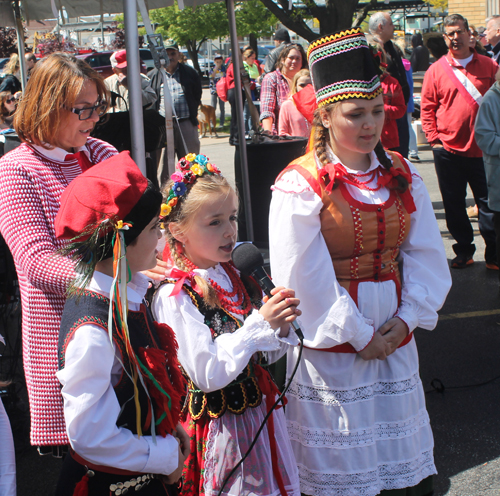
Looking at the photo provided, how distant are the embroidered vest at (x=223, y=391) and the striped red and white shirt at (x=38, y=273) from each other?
441 mm

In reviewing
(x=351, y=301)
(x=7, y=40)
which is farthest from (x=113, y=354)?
(x=7, y=40)

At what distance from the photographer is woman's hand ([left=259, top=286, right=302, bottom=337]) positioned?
1.93m

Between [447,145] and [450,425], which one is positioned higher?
[447,145]

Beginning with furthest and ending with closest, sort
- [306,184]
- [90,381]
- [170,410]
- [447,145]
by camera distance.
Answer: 1. [447,145]
2. [306,184]
3. [170,410]
4. [90,381]

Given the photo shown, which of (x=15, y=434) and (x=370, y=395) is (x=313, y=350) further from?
(x=15, y=434)

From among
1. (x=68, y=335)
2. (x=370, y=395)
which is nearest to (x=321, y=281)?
(x=370, y=395)

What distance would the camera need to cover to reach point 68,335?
5.37 feet

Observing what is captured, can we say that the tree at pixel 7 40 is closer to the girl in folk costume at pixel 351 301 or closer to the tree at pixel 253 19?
the tree at pixel 253 19

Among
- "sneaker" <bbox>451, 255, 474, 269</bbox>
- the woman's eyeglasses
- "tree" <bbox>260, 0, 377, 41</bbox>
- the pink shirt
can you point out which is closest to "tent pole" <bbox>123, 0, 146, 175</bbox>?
the woman's eyeglasses

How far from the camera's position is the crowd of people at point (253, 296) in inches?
72.0

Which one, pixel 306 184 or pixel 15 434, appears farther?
pixel 15 434

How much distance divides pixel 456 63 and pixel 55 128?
4.78 metres

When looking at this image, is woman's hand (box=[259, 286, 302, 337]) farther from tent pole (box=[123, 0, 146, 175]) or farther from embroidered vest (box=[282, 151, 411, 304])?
tent pole (box=[123, 0, 146, 175])

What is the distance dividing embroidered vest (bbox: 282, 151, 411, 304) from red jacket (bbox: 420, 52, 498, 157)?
3761mm
